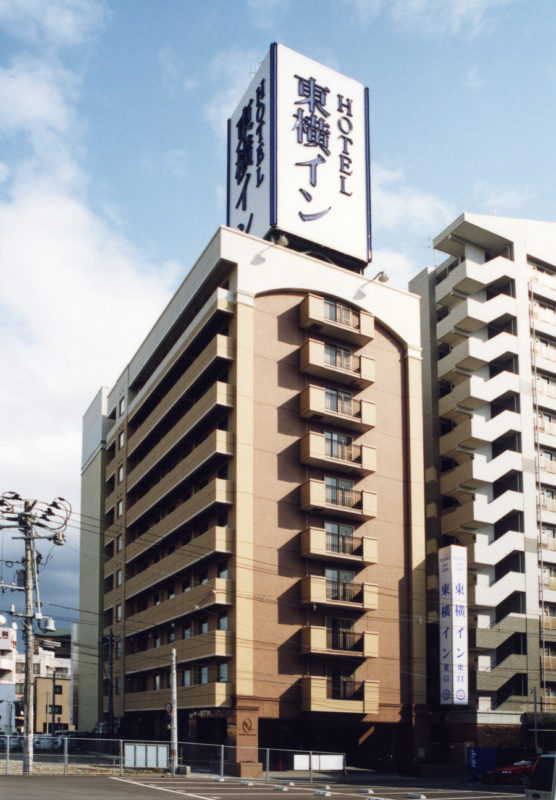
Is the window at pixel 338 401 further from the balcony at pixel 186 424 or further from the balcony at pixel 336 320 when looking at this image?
the balcony at pixel 186 424

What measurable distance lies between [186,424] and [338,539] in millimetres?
13565

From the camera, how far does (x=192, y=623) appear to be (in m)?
62.0

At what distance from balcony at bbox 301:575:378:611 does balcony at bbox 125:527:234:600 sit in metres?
5.45

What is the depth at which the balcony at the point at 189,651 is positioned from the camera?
5294cm

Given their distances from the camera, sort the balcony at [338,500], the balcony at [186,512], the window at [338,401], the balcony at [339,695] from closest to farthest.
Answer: the balcony at [339,695] → the balcony at [186,512] → the balcony at [338,500] → the window at [338,401]

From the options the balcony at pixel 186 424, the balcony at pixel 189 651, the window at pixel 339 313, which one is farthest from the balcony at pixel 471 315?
the balcony at pixel 189 651

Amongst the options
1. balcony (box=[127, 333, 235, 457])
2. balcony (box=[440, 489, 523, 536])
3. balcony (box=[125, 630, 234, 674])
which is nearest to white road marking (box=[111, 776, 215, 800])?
balcony (box=[125, 630, 234, 674])

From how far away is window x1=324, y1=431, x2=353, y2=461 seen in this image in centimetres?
5966

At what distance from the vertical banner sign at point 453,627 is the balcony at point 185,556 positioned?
16116mm

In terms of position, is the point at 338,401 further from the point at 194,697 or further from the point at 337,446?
the point at 194,697

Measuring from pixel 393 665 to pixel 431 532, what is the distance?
45.6 feet

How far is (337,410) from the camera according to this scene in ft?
199

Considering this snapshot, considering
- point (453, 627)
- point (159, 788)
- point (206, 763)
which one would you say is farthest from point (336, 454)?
point (159, 788)

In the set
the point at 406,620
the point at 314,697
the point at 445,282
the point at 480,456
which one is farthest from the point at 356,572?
the point at 445,282
